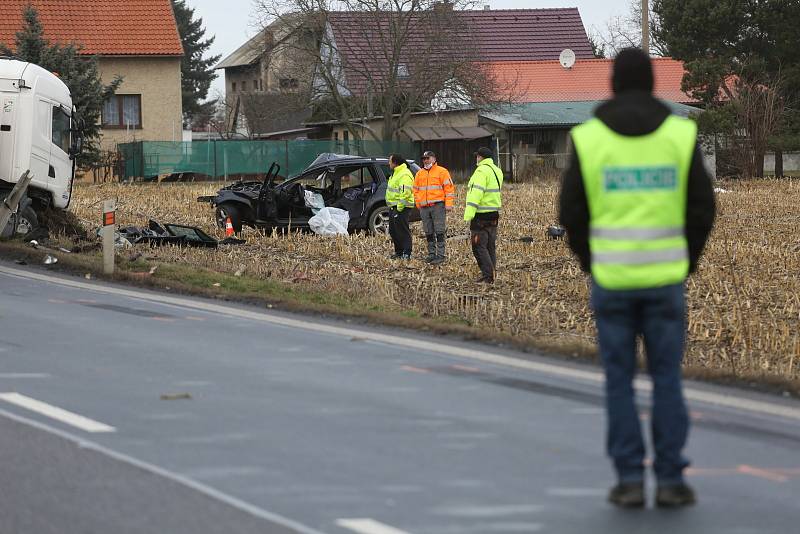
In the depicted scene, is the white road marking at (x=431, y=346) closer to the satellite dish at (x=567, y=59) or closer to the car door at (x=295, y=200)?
the car door at (x=295, y=200)

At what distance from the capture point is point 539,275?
19.0m

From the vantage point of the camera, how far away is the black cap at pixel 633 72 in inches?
242

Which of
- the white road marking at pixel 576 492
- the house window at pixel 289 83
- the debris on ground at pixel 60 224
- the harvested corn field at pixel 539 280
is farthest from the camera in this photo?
the house window at pixel 289 83

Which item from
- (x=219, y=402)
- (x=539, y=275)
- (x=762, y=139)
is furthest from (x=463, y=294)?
(x=762, y=139)

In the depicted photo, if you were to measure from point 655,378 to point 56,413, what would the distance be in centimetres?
400

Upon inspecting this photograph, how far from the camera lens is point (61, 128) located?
78.4 feet

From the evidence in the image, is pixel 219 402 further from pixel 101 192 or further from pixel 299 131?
pixel 299 131

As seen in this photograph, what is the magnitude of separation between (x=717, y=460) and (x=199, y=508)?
2.65 meters

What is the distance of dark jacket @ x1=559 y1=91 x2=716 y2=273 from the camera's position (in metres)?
6.12

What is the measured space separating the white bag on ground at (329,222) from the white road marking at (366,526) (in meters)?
19.3

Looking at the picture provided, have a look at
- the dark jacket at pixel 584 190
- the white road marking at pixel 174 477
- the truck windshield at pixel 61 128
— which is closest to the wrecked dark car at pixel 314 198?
the truck windshield at pixel 61 128

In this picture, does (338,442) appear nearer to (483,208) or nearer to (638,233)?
(638,233)

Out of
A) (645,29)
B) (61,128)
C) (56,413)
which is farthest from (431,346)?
(645,29)

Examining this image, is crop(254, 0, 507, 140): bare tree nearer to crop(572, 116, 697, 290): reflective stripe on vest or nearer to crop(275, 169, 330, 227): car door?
crop(275, 169, 330, 227): car door
